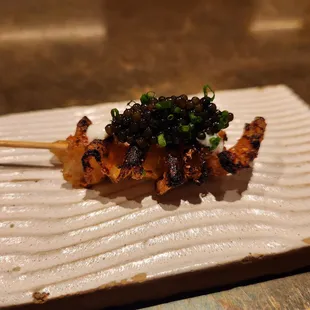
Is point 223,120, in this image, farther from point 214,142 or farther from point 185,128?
point 185,128

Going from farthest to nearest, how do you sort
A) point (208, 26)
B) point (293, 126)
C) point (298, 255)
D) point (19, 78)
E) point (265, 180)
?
point (208, 26) → point (19, 78) → point (293, 126) → point (265, 180) → point (298, 255)

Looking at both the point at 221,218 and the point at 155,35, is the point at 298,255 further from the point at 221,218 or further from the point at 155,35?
the point at 155,35

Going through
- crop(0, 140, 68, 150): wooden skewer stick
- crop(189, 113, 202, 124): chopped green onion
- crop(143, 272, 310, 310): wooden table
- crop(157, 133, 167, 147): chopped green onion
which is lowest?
crop(143, 272, 310, 310): wooden table

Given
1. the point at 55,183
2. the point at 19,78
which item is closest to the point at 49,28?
the point at 19,78

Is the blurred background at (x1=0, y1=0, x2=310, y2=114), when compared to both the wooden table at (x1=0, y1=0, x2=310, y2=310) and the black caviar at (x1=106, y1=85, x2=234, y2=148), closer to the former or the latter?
the wooden table at (x1=0, y1=0, x2=310, y2=310)

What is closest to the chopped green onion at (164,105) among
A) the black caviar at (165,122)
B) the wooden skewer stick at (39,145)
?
the black caviar at (165,122)

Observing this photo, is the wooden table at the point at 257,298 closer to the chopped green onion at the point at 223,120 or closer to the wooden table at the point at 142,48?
the chopped green onion at the point at 223,120

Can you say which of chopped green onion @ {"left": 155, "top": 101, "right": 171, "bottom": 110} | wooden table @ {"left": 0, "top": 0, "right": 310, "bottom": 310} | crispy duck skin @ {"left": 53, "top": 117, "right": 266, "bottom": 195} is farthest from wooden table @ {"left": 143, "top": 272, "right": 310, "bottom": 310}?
wooden table @ {"left": 0, "top": 0, "right": 310, "bottom": 310}
